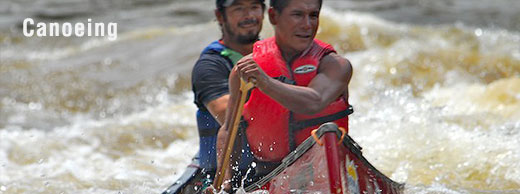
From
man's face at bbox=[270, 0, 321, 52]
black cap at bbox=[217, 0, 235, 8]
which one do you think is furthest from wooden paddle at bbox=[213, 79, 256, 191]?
black cap at bbox=[217, 0, 235, 8]

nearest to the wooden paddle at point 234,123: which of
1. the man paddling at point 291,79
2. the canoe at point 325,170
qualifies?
the man paddling at point 291,79

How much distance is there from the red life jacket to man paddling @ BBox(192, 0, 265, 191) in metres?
0.49

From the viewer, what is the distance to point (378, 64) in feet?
31.2

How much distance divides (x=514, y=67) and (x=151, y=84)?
4597 mm

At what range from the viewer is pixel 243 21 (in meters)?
4.36

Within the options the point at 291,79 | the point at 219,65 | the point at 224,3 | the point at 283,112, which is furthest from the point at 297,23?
the point at 224,3

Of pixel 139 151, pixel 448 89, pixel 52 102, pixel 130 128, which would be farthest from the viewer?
pixel 52 102

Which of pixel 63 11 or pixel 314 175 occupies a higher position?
pixel 63 11

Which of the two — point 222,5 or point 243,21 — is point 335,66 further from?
point 222,5

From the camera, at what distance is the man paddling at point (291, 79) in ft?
11.0

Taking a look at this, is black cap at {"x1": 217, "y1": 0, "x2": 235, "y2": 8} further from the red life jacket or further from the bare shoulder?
the bare shoulder

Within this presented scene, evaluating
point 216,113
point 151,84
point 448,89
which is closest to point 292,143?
point 216,113

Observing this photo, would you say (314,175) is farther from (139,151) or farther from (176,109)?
(176,109)

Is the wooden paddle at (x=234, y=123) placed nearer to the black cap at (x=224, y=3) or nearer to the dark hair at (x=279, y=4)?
the dark hair at (x=279, y=4)
